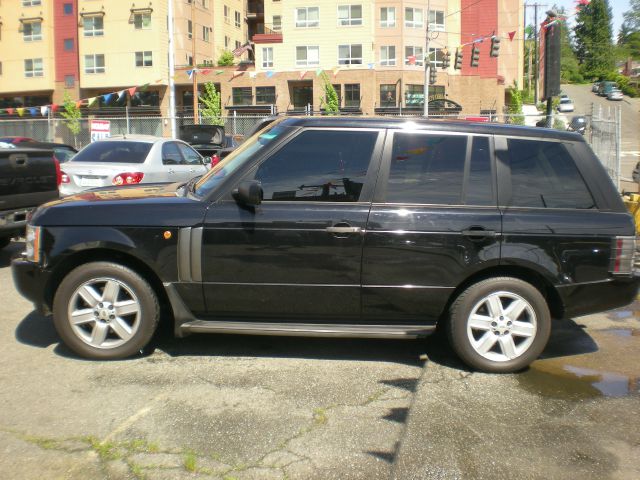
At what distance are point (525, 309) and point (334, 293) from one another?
1425 millimetres

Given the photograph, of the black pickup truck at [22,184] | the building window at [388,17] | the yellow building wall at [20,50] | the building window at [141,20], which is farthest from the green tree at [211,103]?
the black pickup truck at [22,184]

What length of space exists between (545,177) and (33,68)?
60.5m

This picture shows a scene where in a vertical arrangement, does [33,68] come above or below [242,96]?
above

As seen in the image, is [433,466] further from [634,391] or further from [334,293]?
[634,391]

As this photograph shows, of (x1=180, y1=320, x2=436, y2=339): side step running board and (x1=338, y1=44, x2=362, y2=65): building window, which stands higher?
(x1=338, y1=44, x2=362, y2=65): building window

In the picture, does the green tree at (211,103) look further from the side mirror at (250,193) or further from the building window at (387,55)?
the side mirror at (250,193)

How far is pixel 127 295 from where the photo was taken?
15.6 feet

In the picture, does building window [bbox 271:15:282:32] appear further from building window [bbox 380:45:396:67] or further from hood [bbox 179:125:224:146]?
hood [bbox 179:125:224:146]

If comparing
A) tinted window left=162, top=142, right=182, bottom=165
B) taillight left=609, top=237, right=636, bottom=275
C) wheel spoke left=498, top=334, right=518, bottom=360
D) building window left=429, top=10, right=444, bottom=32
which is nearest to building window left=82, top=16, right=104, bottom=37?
building window left=429, top=10, right=444, bottom=32

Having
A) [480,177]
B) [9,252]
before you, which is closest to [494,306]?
[480,177]

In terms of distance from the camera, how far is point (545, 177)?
4.81m

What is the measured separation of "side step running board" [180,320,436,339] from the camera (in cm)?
464

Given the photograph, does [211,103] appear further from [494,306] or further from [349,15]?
[494,306]

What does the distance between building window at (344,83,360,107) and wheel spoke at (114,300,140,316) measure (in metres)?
48.2
